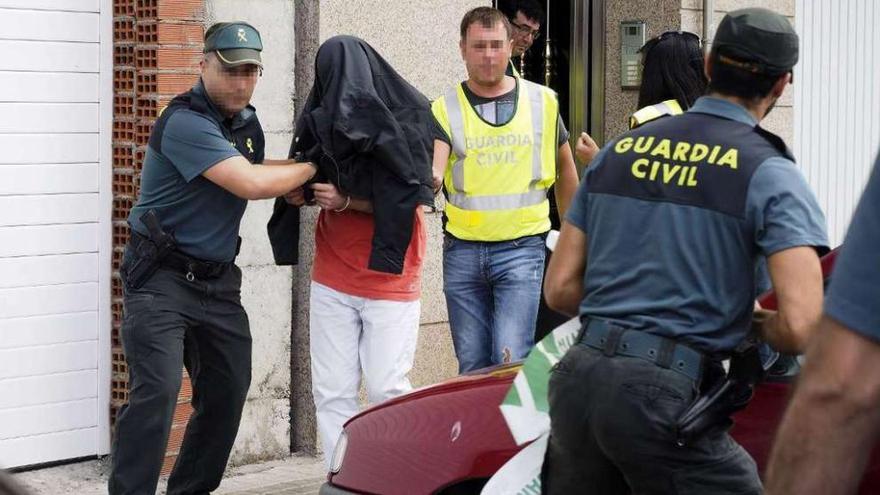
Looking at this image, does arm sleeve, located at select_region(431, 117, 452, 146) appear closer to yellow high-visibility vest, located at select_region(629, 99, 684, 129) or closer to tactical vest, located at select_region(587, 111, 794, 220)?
yellow high-visibility vest, located at select_region(629, 99, 684, 129)

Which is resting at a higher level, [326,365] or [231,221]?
[231,221]

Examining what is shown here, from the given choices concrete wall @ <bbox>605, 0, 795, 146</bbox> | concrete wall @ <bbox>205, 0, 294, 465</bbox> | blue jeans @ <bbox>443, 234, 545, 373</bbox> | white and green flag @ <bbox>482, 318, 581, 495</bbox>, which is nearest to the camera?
white and green flag @ <bbox>482, 318, 581, 495</bbox>

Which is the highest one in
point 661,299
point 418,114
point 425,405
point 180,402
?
point 418,114

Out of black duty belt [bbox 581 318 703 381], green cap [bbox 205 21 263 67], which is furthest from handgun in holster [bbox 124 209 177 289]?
black duty belt [bbox 581 318 703 381]

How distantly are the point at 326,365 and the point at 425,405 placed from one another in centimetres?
187

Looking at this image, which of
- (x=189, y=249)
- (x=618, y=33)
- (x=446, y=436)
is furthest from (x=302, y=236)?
(x=446, y=436)

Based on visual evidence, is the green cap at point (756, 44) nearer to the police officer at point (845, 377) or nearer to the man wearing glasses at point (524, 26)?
the police officer at point (845, 377)

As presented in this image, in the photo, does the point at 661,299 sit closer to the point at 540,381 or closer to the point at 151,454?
the point at 540,381

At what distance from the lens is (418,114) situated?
646 cm

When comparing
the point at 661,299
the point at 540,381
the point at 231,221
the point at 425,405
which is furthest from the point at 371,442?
the point at 231,221

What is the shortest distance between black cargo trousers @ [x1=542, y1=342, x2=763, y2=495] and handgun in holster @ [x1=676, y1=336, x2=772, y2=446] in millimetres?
23

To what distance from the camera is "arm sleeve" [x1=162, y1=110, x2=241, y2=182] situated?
5.92 meters

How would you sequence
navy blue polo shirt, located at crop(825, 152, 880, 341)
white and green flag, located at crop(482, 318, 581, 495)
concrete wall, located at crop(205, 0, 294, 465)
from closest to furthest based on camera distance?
navy blue polo shirt, located at crop(825, 152, 880, 341)
white and green flag, located at crop(482, 318, 581, 495)
concrete wall, located at crop(205, 0, 294, 465)

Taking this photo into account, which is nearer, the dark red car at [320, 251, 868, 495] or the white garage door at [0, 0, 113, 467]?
the dark red car at [320, 251, 868, 495]
